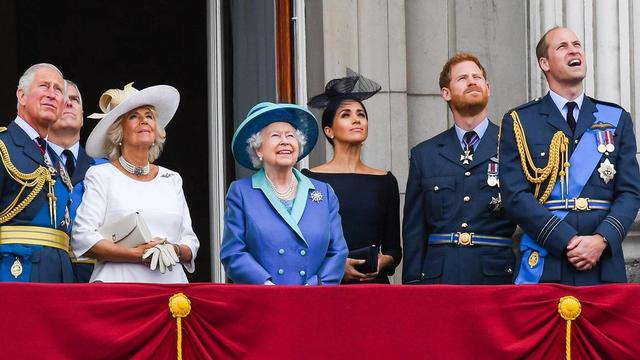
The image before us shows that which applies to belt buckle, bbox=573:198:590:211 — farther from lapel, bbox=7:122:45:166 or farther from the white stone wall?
lapel, bbox=7:122:45:166

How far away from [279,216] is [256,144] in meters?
0.41

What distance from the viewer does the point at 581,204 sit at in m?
7.76

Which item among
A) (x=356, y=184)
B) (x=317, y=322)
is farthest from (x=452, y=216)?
(x=317, y=322)

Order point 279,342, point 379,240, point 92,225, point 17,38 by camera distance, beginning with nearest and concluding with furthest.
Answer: point 279,342
point 92,225
point 379,240
point 17,38

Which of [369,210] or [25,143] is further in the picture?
[369,210]

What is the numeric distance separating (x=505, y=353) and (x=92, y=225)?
2.03m

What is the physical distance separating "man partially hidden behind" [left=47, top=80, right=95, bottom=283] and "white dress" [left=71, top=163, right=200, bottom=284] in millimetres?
459

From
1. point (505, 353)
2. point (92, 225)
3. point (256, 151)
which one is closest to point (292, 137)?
point (256, 151)

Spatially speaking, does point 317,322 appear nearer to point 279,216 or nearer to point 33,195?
point 279,216

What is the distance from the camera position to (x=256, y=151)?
26.2ft

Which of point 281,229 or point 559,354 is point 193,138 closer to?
point 281,229

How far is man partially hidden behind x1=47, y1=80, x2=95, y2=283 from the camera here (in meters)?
8.35

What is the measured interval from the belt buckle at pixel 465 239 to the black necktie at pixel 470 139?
0.50 meters

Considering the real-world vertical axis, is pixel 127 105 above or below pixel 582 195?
above
